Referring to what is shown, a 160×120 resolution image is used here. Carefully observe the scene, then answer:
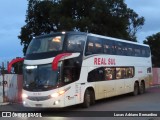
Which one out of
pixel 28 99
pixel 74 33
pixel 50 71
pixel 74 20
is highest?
pixel 74 20

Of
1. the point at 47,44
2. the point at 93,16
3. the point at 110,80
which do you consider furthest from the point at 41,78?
the point at 93,16

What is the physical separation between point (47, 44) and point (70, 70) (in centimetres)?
165

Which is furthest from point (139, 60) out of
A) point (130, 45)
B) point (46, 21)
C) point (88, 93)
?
point (46, 21)

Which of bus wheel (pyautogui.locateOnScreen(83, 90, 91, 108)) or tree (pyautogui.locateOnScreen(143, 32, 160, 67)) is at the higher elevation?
tree (pyautogui.locateOnScreen(143, 32, 160, 67))

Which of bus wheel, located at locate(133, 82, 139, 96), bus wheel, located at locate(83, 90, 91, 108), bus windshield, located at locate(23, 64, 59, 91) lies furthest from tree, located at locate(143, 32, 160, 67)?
bus windshield, located at locate(23, 64, 59, 91)

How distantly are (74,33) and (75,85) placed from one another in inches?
103

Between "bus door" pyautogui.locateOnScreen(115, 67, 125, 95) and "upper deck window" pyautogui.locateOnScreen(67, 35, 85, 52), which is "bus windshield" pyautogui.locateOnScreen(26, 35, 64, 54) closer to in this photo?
"upper deck window" pyautogui.locateOnScreen(67, 35, 85, 52)

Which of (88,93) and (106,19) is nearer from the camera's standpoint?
(88,93)

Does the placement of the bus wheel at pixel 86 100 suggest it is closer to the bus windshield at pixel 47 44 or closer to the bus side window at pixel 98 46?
the bus side window at pixel 98 46

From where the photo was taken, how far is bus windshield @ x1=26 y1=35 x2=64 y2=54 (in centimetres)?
1847

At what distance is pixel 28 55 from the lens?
18844 mm

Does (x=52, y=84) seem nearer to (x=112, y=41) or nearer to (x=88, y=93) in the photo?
(x=88, y=93)

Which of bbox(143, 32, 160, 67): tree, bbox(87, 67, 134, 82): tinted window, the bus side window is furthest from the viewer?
bbox(143, 32, 160, 67): tree

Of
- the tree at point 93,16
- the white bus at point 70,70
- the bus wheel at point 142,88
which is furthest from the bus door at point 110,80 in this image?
the tree at point 93,16
